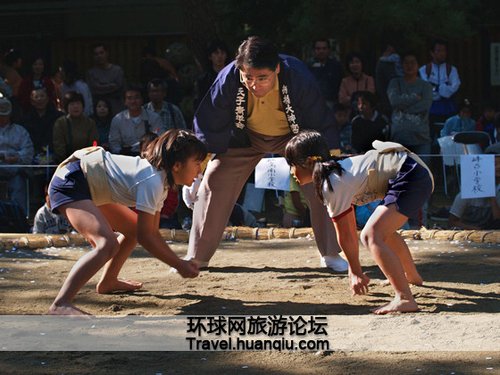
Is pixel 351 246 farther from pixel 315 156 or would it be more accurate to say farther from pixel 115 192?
pixel 115 192

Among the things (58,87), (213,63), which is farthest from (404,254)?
(58,87)

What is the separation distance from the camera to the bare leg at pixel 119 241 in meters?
4.25

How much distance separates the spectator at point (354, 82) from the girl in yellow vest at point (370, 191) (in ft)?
12.5

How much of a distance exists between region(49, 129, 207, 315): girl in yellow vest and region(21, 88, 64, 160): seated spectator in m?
3.74

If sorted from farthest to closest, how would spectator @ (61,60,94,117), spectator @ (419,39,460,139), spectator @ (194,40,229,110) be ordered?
spectator @ (419,39,460,139), spectator @ (61,60,94,117), spectator @ (194,40,229,110)

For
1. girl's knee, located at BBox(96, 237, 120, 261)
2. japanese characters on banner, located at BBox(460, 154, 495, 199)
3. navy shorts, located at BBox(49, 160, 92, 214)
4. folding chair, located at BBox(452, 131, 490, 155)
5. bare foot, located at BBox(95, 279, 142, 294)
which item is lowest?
bare foot, located at BBox(95, 279, 142, 294)

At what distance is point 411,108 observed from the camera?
7531 millimetres

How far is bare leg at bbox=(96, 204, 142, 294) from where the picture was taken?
4.25m

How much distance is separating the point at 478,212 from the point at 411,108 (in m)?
1.27

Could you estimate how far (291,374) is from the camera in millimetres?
3029

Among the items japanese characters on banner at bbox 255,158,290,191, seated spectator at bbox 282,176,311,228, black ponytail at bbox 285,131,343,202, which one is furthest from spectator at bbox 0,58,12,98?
black ponytail at bbox 285,131,343,202

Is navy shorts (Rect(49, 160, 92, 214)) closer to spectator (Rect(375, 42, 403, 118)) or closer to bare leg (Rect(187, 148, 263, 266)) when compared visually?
bare leg (Rect(187, 148, 263, 266))

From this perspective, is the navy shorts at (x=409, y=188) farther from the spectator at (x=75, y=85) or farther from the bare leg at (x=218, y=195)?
the spectator at (x=75, y=85)

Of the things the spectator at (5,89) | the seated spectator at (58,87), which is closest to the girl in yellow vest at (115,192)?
the spectator at (5,89)
